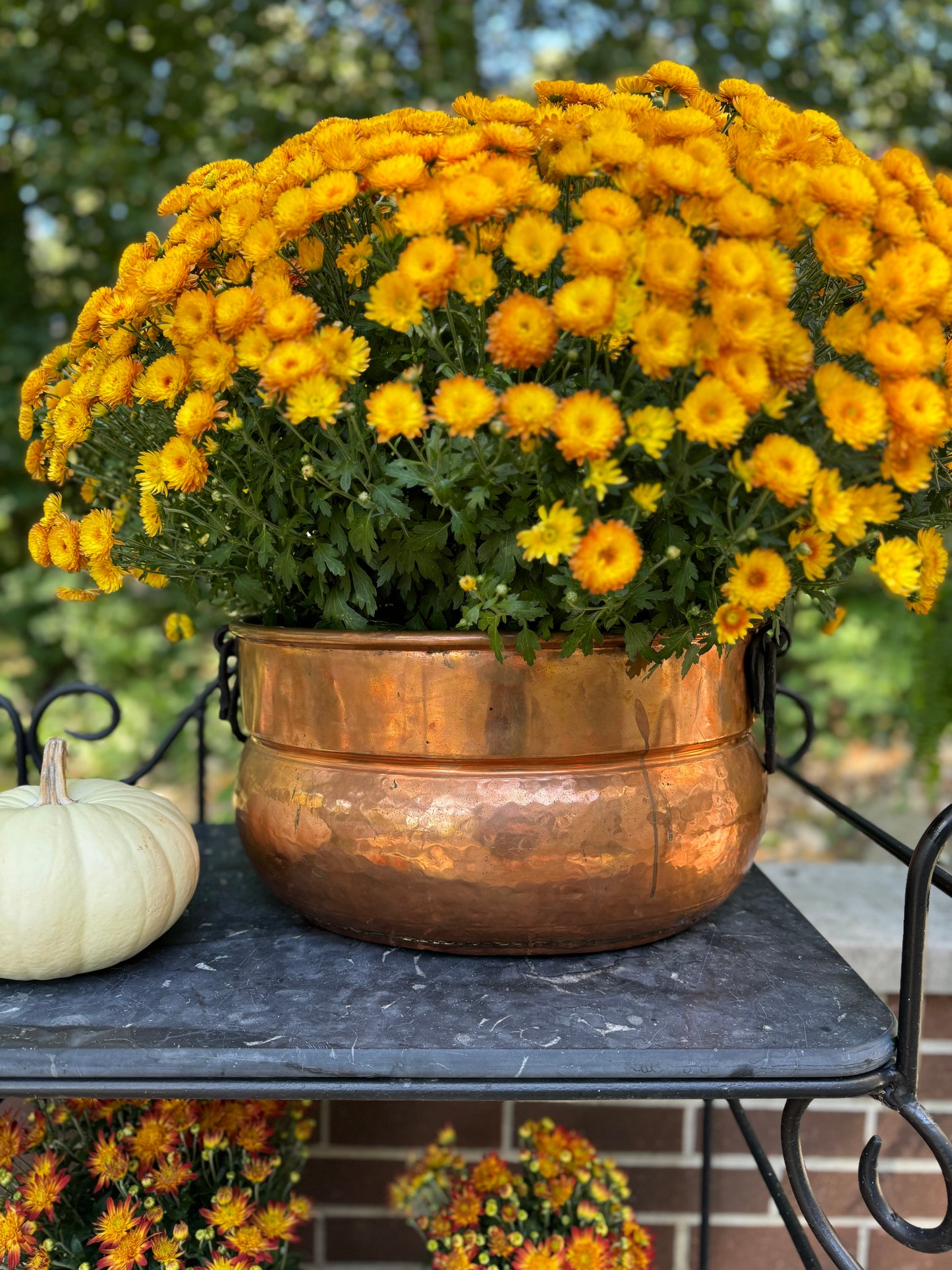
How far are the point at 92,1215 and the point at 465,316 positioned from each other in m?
0.75

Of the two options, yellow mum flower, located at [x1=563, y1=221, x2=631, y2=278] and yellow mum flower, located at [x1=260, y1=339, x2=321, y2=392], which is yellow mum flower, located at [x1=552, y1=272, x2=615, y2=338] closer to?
yellow mum flower, located at [x1=563, y1=221, x2=631, y2=278]

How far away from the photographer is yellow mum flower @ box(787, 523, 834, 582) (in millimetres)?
572

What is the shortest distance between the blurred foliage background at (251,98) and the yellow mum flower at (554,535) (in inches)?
91.6

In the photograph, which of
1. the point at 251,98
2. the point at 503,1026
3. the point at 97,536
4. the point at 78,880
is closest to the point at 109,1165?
the point at 78,880

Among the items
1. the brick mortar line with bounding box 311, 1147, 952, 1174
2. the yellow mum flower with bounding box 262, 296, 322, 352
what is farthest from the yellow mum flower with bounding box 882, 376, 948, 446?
the brick mortar line with bounding box 311, 1147, 952, 1174

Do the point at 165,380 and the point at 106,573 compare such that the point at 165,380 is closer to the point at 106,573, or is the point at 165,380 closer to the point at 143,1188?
the point at 106,573

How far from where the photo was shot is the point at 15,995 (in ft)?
2.25

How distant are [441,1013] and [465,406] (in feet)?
1.22

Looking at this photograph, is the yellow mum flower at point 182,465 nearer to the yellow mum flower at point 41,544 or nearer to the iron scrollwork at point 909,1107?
the yellow mum flower at point 41,544

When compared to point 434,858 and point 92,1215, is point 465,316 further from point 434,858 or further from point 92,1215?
point 92,1215

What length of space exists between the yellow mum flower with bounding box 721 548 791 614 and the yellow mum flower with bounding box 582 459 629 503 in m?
0.08

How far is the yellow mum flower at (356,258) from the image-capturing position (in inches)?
24.9

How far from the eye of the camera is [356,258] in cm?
64

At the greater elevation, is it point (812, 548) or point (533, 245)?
point (533, 245)
